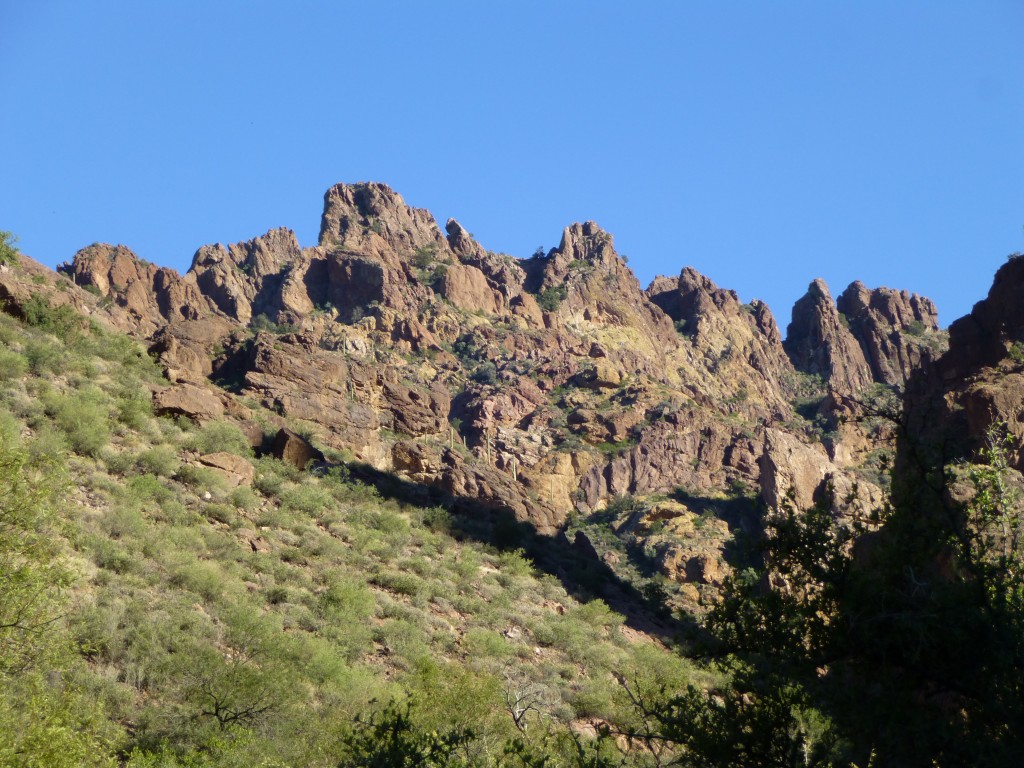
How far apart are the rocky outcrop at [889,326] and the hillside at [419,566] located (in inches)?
1573

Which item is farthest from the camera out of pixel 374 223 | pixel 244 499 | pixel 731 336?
pixel 374 223

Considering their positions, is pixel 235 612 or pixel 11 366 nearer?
pixel 235 612

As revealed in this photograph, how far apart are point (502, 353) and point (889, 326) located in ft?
170

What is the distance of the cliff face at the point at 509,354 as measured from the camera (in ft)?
131

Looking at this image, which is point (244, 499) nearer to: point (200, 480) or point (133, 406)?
point (200, 480)

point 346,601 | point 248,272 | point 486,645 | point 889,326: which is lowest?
point 486,645

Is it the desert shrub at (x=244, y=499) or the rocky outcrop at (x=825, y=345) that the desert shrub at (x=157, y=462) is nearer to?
the desert shrub at (x=244, y=499)

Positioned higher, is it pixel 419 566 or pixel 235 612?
pixel 419 566

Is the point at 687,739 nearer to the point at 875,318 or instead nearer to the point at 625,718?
the point at 625,718

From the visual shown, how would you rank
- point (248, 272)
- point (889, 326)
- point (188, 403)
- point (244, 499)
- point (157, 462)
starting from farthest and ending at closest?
1. point (889, 326)
2. point (248, 272)
3. point (188, 403)
4. point (244, 499)
5. point (157, 462)

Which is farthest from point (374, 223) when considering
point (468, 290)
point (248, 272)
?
point (468, 290)

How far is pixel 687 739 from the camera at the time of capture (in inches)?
356

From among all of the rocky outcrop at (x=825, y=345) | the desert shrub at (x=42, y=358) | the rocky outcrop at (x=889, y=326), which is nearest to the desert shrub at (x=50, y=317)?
the desert shrub at (x=42, y=358)

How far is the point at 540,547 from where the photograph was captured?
3162 centimetres
